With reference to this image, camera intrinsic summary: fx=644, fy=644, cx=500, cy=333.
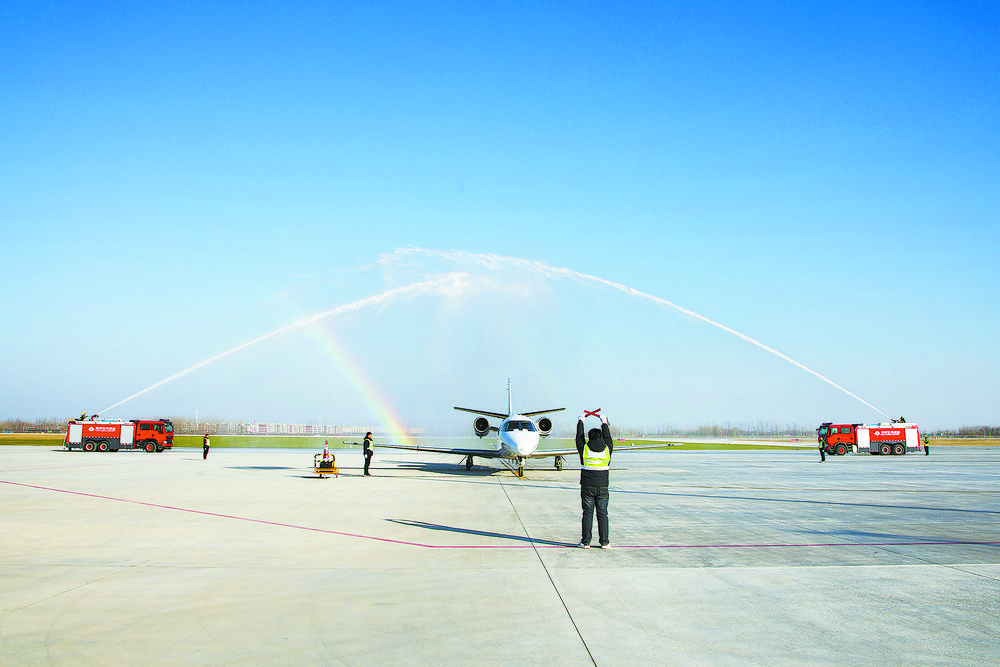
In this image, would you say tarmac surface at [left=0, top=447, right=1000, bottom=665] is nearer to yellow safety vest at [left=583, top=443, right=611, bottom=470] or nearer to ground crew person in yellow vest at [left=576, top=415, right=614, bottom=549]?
ground crew person in yellow vest at [left=576, top=415, right=614, bottom=549]

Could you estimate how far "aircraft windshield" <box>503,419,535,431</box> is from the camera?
3003 cm

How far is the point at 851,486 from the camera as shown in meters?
24.8

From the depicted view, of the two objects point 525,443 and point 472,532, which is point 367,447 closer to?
point 525,443

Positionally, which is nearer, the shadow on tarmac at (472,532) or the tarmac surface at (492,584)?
the tarmac surface at (492,584)

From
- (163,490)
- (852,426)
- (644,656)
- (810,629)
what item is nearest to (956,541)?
(810,629)

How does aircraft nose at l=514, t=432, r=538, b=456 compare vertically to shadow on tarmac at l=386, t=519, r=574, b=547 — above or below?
above

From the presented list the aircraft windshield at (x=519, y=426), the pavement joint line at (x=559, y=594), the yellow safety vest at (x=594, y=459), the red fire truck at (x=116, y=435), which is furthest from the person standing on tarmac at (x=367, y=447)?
the red fire truck at (x=116, y=435)

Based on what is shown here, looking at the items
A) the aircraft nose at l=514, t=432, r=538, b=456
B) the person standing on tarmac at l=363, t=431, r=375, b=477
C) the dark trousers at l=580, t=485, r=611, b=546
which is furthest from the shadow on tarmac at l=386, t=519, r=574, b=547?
the person standing on tarmac at l=363, t=431, r=375, b=477

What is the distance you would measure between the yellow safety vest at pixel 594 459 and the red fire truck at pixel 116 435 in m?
58.6

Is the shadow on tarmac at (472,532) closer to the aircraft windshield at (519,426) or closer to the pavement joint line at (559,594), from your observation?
the pavement joint line at (559,594)

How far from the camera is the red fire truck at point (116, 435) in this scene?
5675 cm

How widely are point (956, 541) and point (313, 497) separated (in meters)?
17.0

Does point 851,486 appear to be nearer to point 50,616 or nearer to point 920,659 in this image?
point 920,659

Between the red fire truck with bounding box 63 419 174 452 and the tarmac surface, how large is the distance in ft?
148
